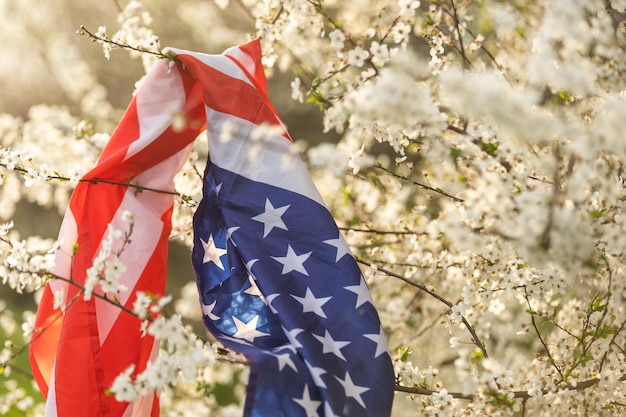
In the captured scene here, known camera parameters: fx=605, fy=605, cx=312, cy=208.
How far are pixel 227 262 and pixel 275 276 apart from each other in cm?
18

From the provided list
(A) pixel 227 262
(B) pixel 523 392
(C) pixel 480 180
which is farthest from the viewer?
(A) pixel 227 262

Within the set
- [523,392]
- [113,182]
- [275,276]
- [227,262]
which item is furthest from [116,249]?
[523,392]

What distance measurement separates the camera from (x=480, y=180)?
125 centimetres

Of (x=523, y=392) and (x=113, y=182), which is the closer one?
(x=523, y=392)

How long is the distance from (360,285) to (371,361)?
0.21 metres

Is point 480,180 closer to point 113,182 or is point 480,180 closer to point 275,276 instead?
point 275,276

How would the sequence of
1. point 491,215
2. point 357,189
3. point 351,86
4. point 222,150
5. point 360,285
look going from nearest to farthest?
point 491,215 → point 351,86 → point 360,285 → point 222,150 → point 357,189

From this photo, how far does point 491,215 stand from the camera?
120 cm

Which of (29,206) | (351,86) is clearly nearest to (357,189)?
(351,86)

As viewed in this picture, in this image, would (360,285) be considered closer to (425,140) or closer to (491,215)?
(425,140)

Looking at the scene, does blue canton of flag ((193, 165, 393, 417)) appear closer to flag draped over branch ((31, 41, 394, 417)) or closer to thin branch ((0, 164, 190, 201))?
flag draped over branch ((31, 41, 394, 417))

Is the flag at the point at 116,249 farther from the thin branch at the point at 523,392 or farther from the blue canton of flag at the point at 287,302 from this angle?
the thin branch at the point at 523,392

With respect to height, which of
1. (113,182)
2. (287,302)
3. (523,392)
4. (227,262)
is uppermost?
(113,182)

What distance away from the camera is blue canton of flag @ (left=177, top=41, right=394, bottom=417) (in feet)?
5.03
